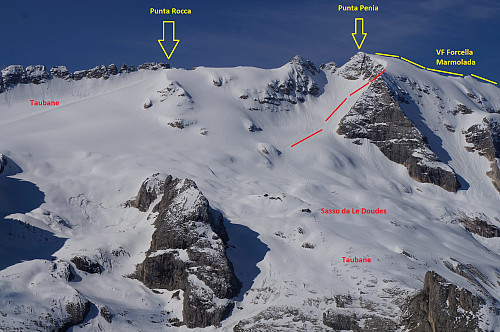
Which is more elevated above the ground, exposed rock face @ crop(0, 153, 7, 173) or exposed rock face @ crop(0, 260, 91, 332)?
exposed rock face @ crop(0, 153, 7, 173)

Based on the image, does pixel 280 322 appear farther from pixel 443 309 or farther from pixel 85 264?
pixel 85 264

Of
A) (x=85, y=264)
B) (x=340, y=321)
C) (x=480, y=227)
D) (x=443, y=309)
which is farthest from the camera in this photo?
(x=480, y=227)

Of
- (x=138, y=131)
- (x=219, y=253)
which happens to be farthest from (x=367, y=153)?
(x=219, y=253)

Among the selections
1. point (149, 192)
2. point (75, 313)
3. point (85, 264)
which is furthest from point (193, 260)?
point (149, 192)

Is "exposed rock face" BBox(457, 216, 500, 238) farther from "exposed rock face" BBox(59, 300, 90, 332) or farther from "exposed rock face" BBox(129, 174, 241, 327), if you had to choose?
"exposed rock face" BBox(59, 300, 90, 332)

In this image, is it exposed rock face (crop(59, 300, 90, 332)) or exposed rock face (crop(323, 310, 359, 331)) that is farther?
exposed rock face (crop(323, 310, 359, 331))

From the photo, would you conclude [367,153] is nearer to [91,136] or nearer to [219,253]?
[91,136]

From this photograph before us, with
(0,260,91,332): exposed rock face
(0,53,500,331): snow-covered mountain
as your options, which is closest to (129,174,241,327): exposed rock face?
(0,53,500,331): snow-covered mountain
